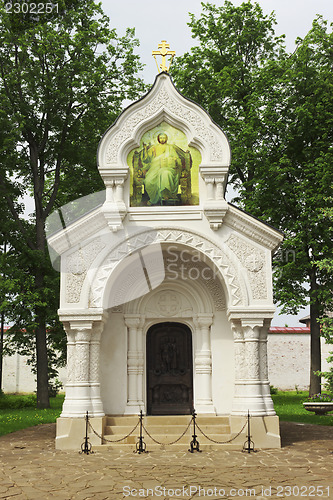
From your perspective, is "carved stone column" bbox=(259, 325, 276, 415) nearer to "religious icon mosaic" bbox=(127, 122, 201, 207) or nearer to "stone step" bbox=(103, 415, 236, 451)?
"stone step" bbox=(103, 415, 236, 451)

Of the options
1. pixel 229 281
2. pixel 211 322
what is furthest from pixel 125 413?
pixel 229 281

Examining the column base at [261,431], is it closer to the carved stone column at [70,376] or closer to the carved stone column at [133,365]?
the carved stone column at [133,365]

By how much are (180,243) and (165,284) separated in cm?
176

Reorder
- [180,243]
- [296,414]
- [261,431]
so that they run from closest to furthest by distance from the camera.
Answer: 1. [261,431]
2. [180,243]
3. [296,414]

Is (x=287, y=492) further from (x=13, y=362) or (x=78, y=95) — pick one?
(x=13, y=362)

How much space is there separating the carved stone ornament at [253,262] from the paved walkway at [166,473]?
3.46m

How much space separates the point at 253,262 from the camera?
476 inches

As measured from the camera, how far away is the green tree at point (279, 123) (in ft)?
67.0

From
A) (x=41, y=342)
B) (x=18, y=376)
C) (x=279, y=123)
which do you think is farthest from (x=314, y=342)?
(x=18, y=376)

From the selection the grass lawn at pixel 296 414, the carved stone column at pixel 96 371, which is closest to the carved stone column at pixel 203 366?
the carved stone column at pixel 96 371

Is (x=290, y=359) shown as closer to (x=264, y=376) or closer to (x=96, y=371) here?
(x=264, y=376)

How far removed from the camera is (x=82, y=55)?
21.8 meters

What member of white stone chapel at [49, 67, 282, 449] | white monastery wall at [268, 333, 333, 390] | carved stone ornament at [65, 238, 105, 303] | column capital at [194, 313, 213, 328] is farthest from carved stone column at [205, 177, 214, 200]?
white monastery wall at [268, 333, 333, 390]

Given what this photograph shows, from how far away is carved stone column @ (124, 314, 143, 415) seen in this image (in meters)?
12.8
